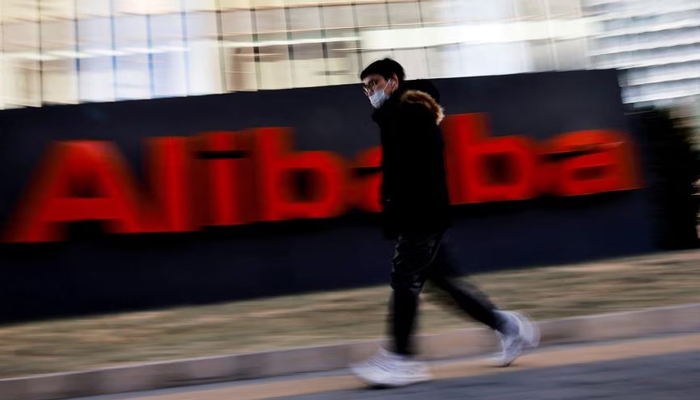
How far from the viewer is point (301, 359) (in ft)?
17.1

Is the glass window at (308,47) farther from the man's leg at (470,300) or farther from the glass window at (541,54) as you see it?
the man's leg at (470,300)

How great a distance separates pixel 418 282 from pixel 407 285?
0.24ft

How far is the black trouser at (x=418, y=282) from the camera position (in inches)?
161

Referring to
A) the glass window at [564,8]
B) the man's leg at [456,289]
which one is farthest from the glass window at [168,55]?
the man's leg at [456,289]

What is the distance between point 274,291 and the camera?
9.47 metres

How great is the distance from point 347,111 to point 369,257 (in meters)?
1.88

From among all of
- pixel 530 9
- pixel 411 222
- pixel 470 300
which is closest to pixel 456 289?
pixel 470 300

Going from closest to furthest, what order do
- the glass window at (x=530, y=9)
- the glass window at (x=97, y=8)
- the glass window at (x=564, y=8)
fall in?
the glass window at (x=97, y=8)
the glass window at (x=530, y=9)
the glass window at (x=564, y=8)

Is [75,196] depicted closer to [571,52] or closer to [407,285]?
[407,285]

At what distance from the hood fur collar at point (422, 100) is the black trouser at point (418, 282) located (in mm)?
677

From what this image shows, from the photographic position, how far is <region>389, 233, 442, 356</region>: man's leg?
409 centimetres

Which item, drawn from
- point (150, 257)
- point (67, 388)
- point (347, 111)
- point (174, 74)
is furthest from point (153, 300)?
point (174, 74)

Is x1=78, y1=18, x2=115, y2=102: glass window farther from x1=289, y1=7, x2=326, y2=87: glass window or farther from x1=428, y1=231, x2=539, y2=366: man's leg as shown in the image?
x1=428, y1=231, x2=539, y2=366: man's leg

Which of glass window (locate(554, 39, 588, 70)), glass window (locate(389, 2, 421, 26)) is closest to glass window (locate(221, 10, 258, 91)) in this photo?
glass window (locate(389, 2, 421, 26))
